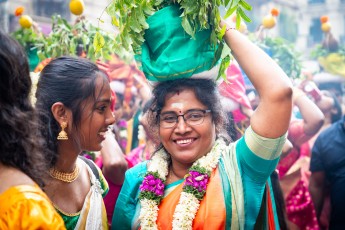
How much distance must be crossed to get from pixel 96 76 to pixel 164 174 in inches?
28.5

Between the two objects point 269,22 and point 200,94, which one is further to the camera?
point 269,22

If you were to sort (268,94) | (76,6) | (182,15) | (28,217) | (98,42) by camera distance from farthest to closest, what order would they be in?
(76,6)
(98,42)
(182,15)
(268,94)
(28,217)

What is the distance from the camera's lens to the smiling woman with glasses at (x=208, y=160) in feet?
8.39

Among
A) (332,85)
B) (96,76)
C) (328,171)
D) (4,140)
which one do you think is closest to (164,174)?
(96,76)

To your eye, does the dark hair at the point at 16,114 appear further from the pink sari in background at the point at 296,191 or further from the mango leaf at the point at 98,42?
the pink sari in background at the point at 296,191

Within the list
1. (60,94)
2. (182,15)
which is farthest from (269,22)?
(60,94)

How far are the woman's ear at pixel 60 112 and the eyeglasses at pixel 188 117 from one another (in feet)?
1.88

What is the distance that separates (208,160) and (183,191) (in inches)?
9.0

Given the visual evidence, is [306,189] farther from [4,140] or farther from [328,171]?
[4,140]

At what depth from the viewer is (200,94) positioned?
2.90 m

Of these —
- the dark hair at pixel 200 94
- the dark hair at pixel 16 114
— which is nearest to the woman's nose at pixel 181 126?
the dark hair at pixel 200 94

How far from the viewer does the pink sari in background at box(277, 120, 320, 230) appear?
5.02 meters

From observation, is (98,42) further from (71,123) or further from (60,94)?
(71,123)

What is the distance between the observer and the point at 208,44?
9.28 feet
